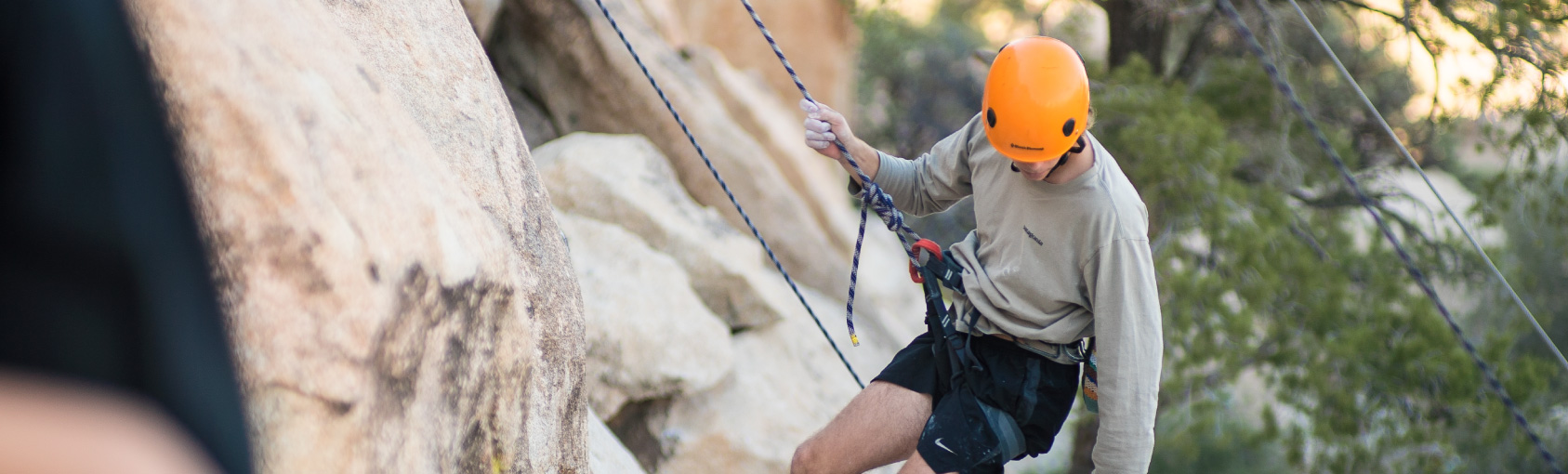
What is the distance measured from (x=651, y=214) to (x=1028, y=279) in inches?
112

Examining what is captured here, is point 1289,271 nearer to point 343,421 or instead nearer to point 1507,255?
point 343,421

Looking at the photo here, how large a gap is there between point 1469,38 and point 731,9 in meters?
7.04

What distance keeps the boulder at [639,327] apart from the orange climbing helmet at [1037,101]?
2065mm

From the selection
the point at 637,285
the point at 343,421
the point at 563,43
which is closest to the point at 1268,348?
the point at 637,285

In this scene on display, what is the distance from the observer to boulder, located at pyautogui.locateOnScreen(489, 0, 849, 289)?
5309 mm

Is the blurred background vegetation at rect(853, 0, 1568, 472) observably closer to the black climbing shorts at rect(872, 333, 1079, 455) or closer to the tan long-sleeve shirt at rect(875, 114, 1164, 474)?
the black climbing shorts at rect(872, 333, 1079, 455)

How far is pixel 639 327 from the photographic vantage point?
3.79 meters

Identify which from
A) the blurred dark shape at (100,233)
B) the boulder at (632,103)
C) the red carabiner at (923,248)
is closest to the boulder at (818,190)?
the boulder at (632,103)

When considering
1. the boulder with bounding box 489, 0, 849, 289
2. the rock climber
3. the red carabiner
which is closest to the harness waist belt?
the rock climber

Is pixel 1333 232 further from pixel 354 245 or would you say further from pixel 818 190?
pixel 354 245

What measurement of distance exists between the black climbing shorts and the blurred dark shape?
1.60 meters

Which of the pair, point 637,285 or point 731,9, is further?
point 731,9

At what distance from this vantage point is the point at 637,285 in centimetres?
397

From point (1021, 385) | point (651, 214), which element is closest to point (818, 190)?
point (651, 214)
